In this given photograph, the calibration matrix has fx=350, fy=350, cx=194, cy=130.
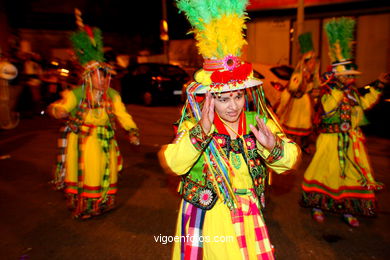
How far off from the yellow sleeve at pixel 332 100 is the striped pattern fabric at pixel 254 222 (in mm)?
2476

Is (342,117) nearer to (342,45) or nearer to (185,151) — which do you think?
(342,45)

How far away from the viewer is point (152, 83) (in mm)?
15258

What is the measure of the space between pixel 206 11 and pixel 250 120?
82cm

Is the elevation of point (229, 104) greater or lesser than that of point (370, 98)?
greater

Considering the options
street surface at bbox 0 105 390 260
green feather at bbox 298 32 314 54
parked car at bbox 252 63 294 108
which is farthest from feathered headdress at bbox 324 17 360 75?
parked car at bbox 252 63 294 108

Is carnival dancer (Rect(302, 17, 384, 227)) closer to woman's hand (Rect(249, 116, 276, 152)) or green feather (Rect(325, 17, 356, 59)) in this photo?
green feather (Rect(325, 17, 356, 59))

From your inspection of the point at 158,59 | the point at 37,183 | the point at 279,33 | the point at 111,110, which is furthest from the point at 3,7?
the point at 111,110

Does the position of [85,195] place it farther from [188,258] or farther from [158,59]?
[158,59]

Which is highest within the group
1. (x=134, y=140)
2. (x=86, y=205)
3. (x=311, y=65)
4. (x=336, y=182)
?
(x=311, y=65)

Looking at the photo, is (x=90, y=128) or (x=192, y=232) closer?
(x=192, y=232)

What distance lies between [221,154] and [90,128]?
2725 millimetres

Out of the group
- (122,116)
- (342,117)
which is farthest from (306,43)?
(122,116)

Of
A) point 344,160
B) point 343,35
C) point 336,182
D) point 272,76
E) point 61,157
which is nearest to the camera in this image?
point 344,160

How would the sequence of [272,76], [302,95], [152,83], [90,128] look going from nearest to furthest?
[90,128] < [302,95] < [272,76] < [152,83]
